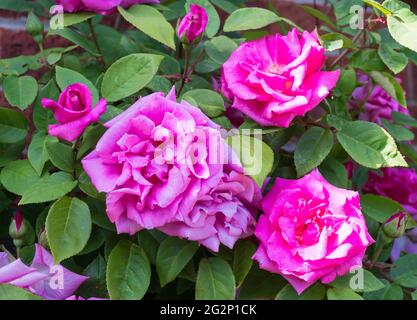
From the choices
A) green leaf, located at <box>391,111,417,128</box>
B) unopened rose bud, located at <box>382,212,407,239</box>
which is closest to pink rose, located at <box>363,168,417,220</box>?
green leaf, located at <box>391,111,417,128</box>

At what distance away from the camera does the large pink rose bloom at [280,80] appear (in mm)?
719

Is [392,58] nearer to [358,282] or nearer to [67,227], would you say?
[358,282]

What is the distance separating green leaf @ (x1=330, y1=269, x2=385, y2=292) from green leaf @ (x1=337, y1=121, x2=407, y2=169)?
4.7 inches

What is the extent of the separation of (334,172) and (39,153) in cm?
35

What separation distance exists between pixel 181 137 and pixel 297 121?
189 mm

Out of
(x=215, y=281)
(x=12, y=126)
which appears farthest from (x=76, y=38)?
(x=215, y=281)

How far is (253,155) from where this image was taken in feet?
2.28

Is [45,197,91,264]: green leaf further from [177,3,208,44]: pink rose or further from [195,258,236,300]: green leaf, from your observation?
[177,3,208,44]: pink rose

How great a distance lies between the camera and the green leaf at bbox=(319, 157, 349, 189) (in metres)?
0.79

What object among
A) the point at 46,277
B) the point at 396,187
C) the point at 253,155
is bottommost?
the point at 396,187

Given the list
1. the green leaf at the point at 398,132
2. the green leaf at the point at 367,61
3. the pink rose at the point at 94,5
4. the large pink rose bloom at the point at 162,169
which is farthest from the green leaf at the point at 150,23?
the green leaf at the point at 398,132
